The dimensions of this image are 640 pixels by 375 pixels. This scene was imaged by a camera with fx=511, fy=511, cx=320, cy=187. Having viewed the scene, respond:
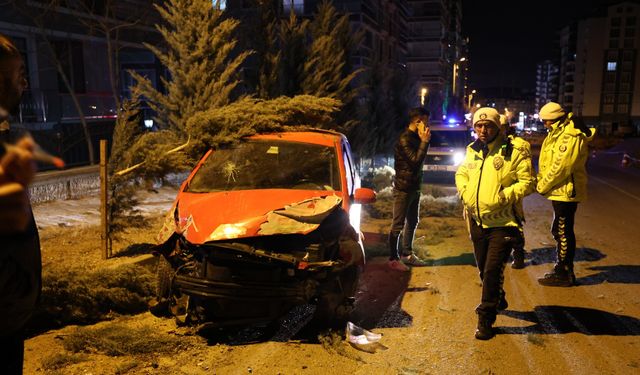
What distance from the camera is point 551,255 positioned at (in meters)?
7.77

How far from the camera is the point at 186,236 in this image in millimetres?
4320

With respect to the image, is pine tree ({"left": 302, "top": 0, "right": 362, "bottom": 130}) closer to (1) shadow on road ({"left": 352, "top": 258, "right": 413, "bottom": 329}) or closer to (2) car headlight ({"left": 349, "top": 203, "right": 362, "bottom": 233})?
(1) shadow on road ({"left": 352, "top": 258, "right": 413, "bottom": 329})

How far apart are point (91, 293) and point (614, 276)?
6.28 metres

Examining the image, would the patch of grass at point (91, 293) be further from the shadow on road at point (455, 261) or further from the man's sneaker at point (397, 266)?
the shadow on road at point (455, 261)

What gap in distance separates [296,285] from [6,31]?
15.9 meters

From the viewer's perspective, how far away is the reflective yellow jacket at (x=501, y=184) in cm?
455

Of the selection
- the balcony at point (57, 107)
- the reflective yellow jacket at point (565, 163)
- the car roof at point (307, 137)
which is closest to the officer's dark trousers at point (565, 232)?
the reflective yellow jacket at point (565, 163)

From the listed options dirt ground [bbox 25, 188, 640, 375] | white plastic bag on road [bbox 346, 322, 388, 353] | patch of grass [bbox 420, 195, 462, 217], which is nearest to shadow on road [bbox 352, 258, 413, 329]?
dirt ground [bbox 25, 188, 640, 375]

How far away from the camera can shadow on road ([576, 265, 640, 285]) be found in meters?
6.45

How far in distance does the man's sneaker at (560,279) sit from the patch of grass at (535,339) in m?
1.70

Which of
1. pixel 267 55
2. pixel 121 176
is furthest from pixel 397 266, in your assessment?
pixel 267 55

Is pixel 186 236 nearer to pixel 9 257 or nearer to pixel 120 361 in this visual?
pixel 120 361

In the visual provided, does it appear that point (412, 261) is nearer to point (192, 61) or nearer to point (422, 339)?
point (422, 339)

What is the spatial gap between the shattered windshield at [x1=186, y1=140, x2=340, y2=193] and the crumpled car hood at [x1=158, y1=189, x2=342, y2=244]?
271 millimetres
